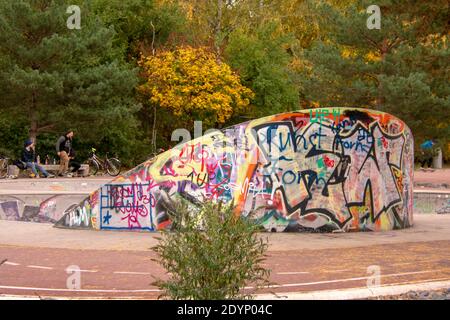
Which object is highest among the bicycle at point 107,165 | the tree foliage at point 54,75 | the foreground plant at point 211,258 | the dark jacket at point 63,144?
the tree foliage at point 54,75

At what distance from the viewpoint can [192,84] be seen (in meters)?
42.3

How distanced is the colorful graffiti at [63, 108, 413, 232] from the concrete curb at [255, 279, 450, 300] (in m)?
6.81

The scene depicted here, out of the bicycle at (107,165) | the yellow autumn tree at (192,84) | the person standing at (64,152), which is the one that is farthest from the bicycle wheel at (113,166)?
the yellow autumn tree at (192,84)

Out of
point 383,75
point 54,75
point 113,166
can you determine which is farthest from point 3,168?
point 383,75

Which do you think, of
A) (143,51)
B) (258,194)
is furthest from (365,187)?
(143,51)

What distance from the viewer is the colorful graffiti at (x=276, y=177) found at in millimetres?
15344

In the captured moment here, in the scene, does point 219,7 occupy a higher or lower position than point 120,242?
higher

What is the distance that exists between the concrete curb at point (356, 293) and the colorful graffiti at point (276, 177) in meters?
6.81

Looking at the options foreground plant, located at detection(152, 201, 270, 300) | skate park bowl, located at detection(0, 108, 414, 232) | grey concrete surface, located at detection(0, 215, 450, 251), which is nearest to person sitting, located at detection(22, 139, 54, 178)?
grey concrete surface, located at detection(0, 215, 450, 251)

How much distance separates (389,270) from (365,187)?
5.45 metres

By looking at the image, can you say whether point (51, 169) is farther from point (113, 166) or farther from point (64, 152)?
point (113, 166)

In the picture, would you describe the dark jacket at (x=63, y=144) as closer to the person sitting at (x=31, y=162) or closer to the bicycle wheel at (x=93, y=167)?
the person sitting at (x=31, y=162)
